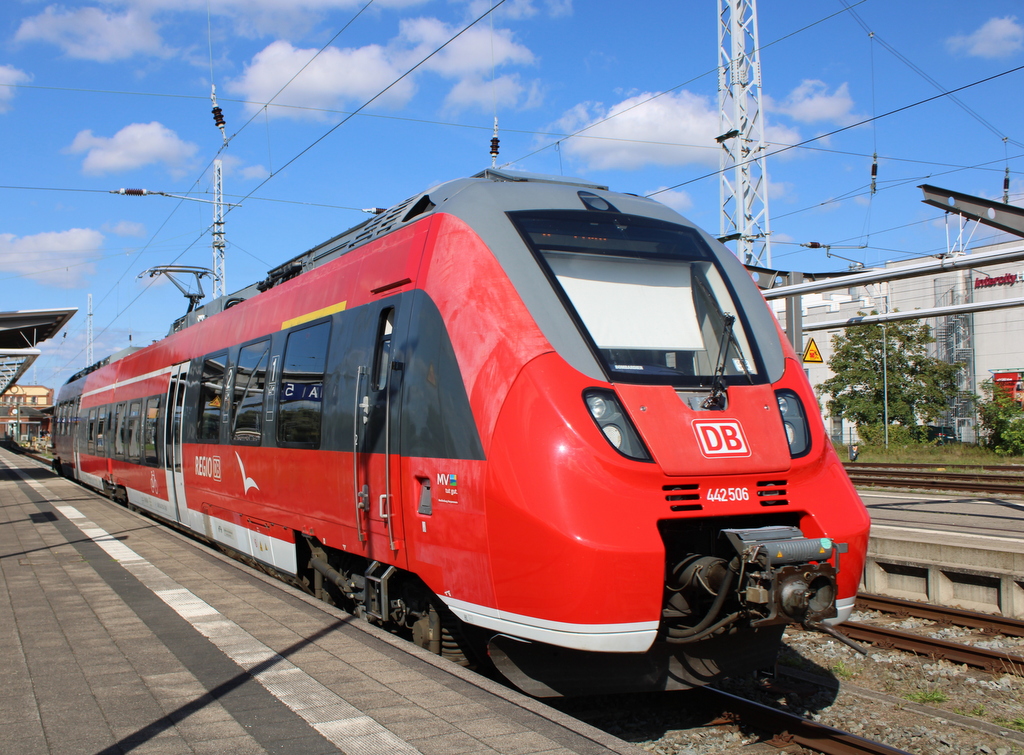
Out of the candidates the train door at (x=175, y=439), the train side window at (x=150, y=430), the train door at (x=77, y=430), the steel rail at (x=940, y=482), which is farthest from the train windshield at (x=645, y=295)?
the train door at (x=77, y=430)

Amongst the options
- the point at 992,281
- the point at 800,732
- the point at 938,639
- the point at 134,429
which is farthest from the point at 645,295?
the point at 992,281

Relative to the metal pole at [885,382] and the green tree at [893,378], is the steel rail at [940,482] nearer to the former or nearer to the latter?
the metal pole at [885,382]

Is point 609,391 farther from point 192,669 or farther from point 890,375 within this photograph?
point 890,375

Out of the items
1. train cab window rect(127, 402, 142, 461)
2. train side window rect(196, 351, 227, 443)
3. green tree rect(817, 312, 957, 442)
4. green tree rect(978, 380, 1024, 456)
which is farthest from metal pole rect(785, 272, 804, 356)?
green tree rect(817, 312, 957, 442)

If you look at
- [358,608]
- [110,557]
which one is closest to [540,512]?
[358,608]

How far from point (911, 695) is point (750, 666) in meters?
1.84

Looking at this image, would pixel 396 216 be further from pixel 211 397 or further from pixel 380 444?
pixel 211 397

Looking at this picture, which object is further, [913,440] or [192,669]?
[913,440]

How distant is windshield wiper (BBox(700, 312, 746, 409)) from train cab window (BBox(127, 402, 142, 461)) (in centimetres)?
1280

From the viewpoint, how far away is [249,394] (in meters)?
9.12

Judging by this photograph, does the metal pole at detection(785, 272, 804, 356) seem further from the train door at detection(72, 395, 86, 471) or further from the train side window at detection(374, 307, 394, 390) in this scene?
the train door at detection(72, 395, 86, 471)

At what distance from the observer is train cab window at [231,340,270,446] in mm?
8719

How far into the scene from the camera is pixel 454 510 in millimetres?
5133

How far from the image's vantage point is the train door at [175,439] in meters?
12.1
